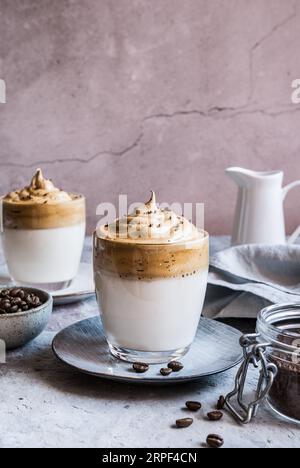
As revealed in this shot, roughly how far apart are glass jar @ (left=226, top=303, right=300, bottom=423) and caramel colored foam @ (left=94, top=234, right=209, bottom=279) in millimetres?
141

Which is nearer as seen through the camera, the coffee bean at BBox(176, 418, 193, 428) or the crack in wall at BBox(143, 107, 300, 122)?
the coffee bean at BBox(176, 418, 193, 428)

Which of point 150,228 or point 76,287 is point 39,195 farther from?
point 150,228

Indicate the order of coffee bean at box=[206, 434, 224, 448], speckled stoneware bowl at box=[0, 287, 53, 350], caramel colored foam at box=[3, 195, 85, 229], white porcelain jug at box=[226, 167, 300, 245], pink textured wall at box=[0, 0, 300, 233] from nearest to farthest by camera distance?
coffee bean at box=[206, 434, 224, 448] → speckled stoneware bowl at box=[0, 287, 53, 350] → caramel colored foam at box=[3, 195, 85, 229] → white porcelain jug at box=[226, 167, 300, 245] → pink textured wall at box=[0, 0, 300, 233]

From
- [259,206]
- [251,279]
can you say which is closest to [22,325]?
[251,279]

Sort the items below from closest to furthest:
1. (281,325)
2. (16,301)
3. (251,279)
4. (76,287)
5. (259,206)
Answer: (281,325), (16,301), (251,279), (76,287), (259,206)

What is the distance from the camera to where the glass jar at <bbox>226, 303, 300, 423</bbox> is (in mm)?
898

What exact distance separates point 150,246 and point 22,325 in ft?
0.88

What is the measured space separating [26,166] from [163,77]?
48 centimetres

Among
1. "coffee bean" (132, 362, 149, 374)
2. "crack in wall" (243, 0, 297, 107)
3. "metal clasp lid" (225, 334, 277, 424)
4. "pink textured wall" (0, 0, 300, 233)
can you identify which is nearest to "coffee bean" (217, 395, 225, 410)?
"metal clasp lid" (225, 334, 277, 424)

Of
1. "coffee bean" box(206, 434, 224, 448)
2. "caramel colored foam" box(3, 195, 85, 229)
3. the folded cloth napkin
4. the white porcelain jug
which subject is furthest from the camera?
the white porcelain jug

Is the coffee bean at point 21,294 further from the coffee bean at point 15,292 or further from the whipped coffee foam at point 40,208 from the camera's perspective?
the whipped coffee foam at point 40,208

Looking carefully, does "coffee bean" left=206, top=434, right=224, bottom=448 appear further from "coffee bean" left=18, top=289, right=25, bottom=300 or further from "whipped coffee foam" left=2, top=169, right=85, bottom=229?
"whipped coffee foam" left=2, top=169, right=85, bottom=229

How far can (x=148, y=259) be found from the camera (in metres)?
1.00
